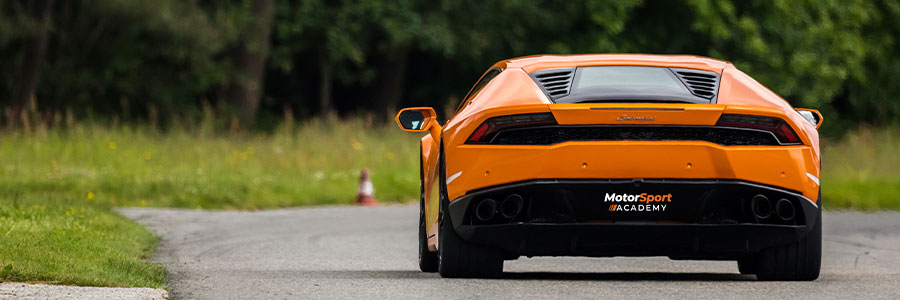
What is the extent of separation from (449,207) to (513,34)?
3295cm

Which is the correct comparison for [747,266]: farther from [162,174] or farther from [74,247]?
[162,174]

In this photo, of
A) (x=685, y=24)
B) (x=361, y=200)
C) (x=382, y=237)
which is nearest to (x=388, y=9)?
(x=685, y=24)

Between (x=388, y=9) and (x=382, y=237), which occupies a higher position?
(x=388, y=9)

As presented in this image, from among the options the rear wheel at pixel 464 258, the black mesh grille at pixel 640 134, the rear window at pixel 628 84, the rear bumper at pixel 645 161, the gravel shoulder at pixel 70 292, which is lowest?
the gravel shoulder at pixel 70 292

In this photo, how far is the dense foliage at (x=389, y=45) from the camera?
36500mm

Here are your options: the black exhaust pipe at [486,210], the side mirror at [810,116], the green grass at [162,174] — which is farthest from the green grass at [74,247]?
the side mirror at [810,116]

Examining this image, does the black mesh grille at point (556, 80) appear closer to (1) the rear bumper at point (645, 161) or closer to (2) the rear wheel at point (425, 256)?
(1) the rear bumper at point (645, 161)

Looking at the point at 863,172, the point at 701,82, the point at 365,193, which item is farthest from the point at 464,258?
the point at 863,172

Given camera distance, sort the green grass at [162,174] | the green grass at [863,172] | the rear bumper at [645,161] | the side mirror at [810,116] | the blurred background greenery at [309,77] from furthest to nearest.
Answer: the blurred background greenery at [309,77] < the green grass at [863,172] < the green grass at [162,174] < the side mirror at [810,116] < the rear bumper at [645,161]

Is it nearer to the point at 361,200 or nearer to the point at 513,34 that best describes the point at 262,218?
the point at 361,200

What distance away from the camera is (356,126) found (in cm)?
2833

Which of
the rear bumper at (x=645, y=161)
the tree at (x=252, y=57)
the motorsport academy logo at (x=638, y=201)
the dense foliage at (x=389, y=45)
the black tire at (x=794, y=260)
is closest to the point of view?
the rear bumper at (x=645, y=161)

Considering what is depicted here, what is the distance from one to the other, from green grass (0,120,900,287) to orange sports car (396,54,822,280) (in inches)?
208

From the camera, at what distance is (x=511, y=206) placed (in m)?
8.77
